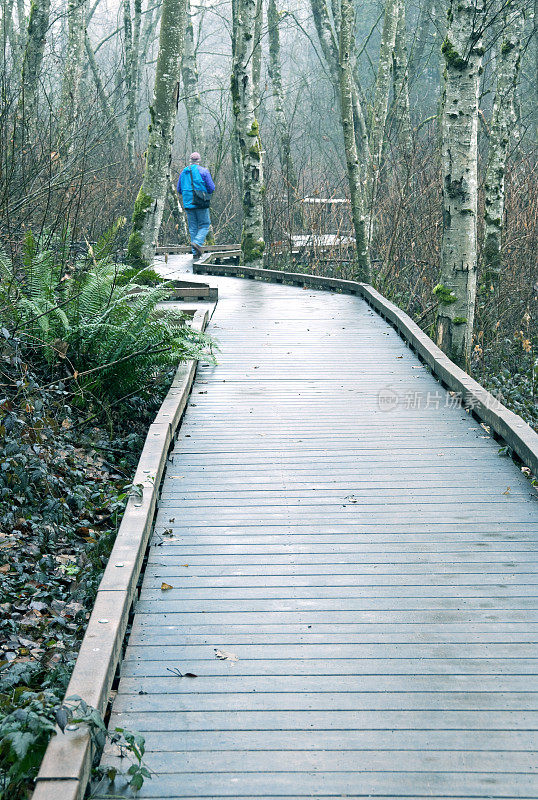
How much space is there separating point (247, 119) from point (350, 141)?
2.59m

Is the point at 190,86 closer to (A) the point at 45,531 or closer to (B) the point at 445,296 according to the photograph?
(B) the point at 445,296

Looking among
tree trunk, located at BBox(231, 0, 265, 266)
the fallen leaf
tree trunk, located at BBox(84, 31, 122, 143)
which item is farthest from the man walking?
the fallen leaf

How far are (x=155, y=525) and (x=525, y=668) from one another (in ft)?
8.38

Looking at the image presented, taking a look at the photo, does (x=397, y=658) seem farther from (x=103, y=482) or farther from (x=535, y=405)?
(x=535, y=405)

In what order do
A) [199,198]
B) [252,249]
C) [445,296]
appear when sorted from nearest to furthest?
[445,296] → [252,249] → [199,198]

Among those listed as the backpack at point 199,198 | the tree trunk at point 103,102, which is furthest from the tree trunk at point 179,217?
the backpack at point 199,198

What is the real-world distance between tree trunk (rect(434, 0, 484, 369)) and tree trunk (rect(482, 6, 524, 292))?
3.70m

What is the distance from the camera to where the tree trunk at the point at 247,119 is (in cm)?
1648

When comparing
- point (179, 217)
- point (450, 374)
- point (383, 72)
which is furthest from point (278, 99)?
point (450, 374)

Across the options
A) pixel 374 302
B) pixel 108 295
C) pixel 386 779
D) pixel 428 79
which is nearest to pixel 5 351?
pixel 108 295

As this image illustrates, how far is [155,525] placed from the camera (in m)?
5.69

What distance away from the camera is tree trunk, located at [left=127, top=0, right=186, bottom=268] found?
12.0 m

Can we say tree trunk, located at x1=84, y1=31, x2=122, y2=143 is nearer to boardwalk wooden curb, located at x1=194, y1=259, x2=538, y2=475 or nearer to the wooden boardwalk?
the wooden boardwalk

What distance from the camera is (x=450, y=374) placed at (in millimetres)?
8867
